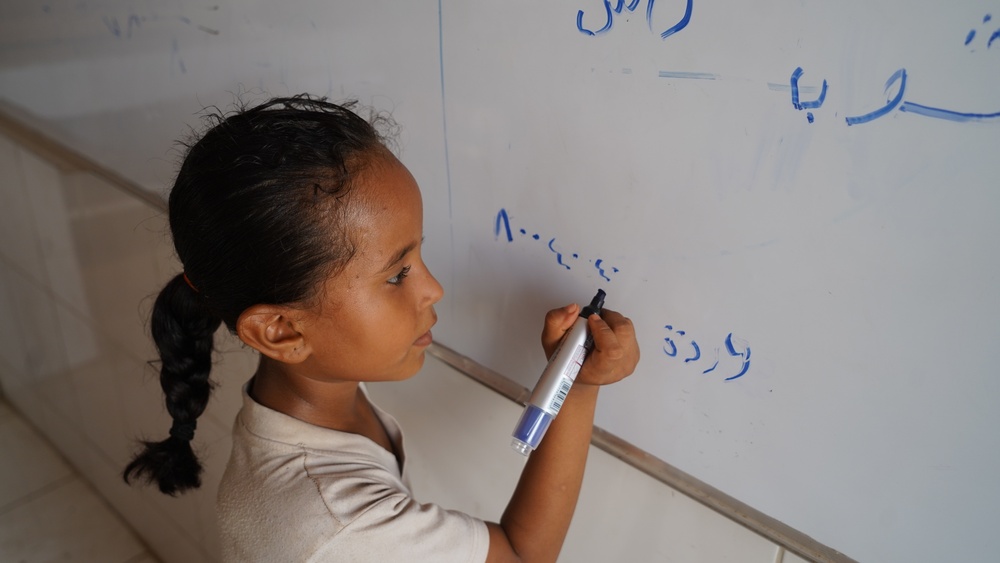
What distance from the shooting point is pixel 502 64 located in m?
0.59

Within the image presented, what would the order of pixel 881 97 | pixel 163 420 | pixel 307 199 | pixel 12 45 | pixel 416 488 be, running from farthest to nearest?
pixel 163 420, pixel 12 45, pixel 416 488, pixel 307 199, pixel 881 97

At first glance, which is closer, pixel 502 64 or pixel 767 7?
pixel 767 7

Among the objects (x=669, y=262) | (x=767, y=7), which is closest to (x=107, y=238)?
(x=669, y=262)

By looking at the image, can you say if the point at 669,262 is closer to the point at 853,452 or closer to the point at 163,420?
the point at 853,452

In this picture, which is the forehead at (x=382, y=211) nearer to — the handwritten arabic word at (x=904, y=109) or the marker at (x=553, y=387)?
the marker at (x=553, y=387)

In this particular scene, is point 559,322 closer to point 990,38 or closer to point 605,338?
point 605,338

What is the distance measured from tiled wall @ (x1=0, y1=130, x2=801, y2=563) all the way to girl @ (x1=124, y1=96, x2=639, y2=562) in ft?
0.40

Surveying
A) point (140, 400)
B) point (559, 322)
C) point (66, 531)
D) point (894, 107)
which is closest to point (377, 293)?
point (559, 322)

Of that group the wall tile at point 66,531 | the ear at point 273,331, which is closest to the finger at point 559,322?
the ear at point 273,331

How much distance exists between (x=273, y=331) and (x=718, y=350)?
37 cm

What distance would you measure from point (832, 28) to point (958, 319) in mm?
197

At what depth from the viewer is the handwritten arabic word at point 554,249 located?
599mm

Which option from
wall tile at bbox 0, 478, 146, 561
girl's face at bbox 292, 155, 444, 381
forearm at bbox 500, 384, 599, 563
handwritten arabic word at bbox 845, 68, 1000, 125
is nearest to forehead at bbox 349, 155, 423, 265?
girl's face at bbox 292, 155, 444, 381

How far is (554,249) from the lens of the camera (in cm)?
63
